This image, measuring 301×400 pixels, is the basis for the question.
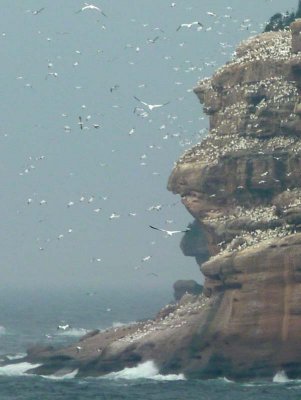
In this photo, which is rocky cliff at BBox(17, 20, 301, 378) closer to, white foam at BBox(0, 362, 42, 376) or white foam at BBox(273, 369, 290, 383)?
white foam at BBox(273, 369, 290, 383)

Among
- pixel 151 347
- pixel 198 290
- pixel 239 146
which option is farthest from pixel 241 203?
pixel 198 290

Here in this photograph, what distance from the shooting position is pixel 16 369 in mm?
130250

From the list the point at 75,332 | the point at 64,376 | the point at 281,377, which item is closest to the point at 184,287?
the point at 75,332

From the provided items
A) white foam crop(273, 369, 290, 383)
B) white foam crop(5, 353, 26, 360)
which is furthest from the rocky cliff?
Answer: white foam crop(5, 353, 26, 360)

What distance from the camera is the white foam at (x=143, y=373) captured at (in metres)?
119

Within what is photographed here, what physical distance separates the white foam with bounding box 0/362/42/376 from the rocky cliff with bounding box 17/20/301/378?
3.23 ft

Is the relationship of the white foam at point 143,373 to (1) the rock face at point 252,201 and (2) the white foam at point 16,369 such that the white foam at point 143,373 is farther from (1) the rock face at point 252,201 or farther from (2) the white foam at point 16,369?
(2) the white foam at point 16,369

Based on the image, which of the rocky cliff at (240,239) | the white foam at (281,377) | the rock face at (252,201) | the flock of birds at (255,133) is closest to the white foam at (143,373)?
the rocky cliff at (240,239)

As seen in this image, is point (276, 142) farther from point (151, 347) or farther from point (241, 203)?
point (151, 347)

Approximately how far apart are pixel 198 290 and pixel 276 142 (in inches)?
1142

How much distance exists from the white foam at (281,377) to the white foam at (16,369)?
Result: 67.4ft

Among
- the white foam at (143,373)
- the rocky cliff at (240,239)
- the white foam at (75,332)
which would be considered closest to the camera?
the rocky cliff at (240,239)

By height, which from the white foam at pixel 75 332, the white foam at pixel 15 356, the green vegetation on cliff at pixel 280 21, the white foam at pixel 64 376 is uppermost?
the green vegetation on cliff at pixel 280 21

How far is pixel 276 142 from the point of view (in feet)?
416
